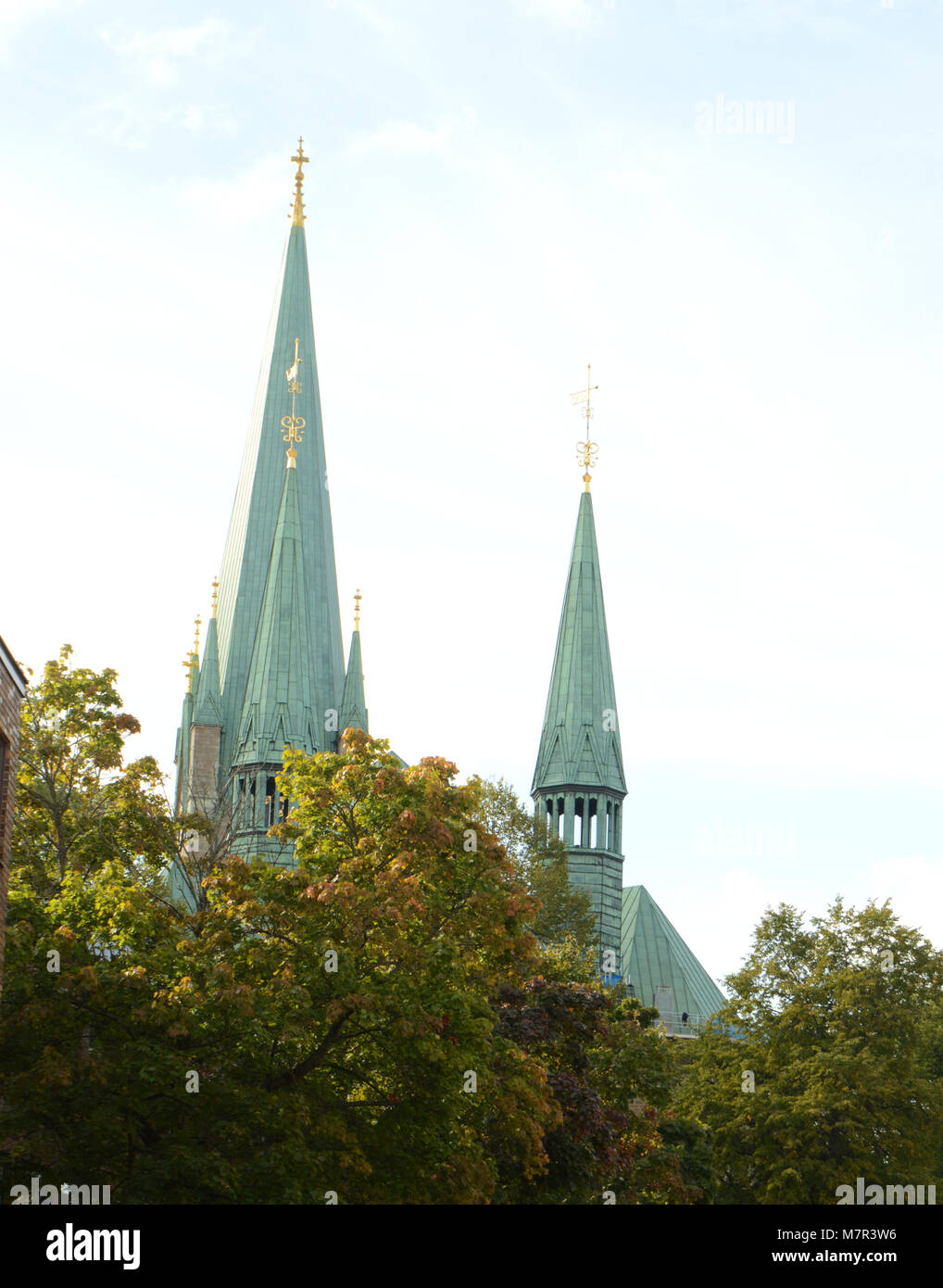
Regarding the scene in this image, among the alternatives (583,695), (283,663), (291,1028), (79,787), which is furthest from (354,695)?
(291,1028)

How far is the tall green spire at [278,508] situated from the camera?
92.4 meters

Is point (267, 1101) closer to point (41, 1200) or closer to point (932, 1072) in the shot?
point (41, 1200)

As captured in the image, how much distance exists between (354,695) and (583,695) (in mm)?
11368

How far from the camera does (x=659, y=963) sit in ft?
305

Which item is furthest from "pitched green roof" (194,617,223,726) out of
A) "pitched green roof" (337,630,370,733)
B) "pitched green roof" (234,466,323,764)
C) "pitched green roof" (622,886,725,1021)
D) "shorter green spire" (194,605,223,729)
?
"pitched green roof" (622,886,725,1021)

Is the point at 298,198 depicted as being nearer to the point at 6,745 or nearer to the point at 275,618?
the point at 275,618

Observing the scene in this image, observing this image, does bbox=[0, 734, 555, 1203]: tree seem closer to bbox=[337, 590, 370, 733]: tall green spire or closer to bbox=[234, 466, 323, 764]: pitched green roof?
bbox=[234, 466, 323, 764]: pitched green roof

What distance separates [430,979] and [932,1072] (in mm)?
30507

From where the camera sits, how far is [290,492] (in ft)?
300

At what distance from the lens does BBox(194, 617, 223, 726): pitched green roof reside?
89312mm

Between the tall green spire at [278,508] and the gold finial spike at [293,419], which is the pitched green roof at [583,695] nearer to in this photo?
the tall green spire at [278,508]

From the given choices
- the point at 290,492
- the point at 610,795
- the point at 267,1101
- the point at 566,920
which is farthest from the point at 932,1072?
the point at 290,492

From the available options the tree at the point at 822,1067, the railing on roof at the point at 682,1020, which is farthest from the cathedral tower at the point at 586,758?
the tree at the point at 822,1067

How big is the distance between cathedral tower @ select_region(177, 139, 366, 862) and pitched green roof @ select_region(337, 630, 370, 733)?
0.28 feet
